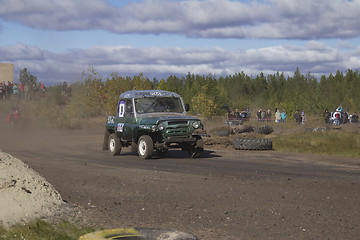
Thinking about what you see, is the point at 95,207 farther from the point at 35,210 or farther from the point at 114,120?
the point at 114,120

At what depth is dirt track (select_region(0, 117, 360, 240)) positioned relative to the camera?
770cm

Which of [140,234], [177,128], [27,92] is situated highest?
[27,92]

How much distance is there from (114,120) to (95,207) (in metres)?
10.1

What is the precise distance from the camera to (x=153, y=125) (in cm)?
1681

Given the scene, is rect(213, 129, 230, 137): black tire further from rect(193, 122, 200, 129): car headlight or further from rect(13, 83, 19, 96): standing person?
rect(13, 83, 19, 96): standing person

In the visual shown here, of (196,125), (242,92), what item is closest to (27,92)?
(196,125)

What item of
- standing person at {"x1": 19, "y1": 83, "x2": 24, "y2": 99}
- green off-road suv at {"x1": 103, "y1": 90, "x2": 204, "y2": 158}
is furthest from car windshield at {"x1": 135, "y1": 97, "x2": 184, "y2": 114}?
standing person at {"x1": 19, "y1": 83, "x2": 24, "y2": 99}

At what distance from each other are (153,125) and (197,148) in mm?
1868

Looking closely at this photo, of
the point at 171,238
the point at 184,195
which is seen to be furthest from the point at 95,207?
the point at 171,238

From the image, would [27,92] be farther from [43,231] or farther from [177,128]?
[43,231]

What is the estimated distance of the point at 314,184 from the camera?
11.5m

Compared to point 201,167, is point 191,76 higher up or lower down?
higher up

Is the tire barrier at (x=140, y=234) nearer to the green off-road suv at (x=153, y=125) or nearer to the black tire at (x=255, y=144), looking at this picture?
the green off-road suv at (x=153, y=125)

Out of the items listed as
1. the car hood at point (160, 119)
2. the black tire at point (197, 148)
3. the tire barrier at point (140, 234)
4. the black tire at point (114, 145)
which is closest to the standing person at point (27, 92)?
the black tire at point (114, 145)
